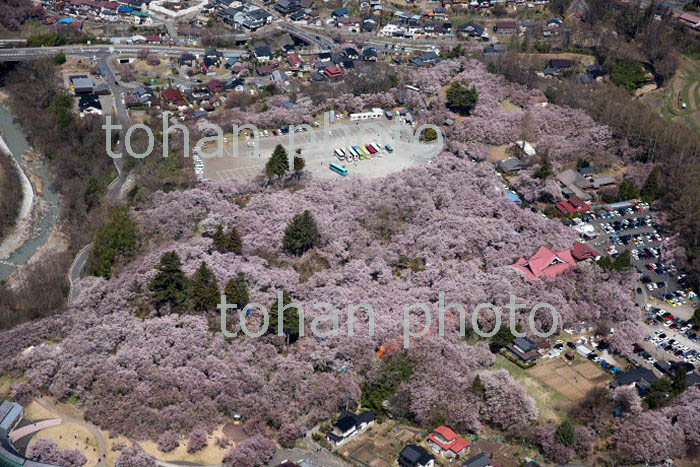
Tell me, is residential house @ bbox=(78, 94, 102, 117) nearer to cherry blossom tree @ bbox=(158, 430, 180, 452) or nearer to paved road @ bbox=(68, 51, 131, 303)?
paved road @ bbox=(68, 51, 131, 303)

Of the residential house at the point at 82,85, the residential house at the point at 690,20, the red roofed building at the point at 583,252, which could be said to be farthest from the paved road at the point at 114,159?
the residential house at the point at 690,20

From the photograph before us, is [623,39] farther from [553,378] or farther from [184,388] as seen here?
[184,388]

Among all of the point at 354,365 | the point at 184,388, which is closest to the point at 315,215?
the point at 354,365

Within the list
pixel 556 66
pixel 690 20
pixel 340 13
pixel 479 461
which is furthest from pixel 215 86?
pixel 690 20

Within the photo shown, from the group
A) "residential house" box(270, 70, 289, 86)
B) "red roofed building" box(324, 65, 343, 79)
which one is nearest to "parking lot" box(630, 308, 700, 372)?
"red roofed building" box(324, 65, 343, 79)

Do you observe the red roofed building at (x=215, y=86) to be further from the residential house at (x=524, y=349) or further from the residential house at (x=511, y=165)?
the residential house at (x=524, y=349)

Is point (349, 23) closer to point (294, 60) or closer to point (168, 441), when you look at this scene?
point (294, 60)
